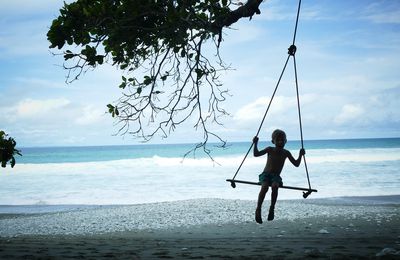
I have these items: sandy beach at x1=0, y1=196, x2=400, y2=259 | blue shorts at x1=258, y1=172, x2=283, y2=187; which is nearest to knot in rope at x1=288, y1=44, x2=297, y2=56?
blue shorts at x1=258, y1=172, x2=283, y2=187

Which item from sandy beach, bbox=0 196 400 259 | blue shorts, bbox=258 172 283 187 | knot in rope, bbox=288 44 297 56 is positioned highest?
knot in rope, bbox=288 44 297 56

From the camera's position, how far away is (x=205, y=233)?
7.75 meters

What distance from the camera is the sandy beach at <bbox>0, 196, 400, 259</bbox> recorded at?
508 cm

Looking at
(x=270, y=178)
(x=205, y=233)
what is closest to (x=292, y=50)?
(x=270, y=178)

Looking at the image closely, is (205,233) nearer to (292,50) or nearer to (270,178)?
(270,178)

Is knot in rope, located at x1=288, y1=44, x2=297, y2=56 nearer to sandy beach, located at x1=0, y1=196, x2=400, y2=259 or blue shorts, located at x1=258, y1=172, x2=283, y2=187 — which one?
blue shorts, located at x1=258, y1=172, x2=283, y2=187

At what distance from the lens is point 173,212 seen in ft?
35.3

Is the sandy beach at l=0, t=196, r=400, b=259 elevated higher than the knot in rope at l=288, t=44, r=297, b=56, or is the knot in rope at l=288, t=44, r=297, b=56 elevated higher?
the knot in rope at l=288, t=44, r=297, b=56

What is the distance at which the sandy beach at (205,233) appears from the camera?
5082 mm

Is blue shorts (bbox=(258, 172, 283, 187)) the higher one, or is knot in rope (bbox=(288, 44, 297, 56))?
knot in rope (bbox=(288, 44, 297, 56))

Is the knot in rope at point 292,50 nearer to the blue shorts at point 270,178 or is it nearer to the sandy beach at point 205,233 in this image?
the blue shorts at point 270,178

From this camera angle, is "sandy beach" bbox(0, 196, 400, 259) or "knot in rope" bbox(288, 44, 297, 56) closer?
"sandy beach" bbox(0, 196, 400, 259)

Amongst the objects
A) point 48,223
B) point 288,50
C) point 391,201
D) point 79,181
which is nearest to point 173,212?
point 48,223

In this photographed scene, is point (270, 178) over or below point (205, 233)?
over
